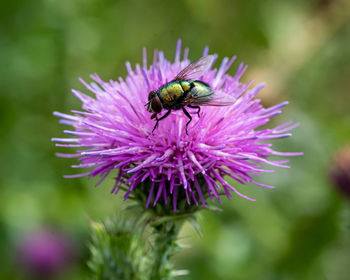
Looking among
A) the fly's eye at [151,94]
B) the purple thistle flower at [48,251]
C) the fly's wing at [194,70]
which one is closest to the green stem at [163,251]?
the fly's eye at [151,94]

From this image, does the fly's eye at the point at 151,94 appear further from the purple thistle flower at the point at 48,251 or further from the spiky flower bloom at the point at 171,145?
the purple thistle flower at the point at 48,251

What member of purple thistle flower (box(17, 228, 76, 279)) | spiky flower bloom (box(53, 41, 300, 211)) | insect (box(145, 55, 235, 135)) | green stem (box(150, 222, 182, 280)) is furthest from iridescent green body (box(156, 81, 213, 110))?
purple thistle flower (box(17, 228, 76, 279))

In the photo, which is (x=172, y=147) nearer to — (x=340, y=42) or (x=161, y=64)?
(x=161, y=64)

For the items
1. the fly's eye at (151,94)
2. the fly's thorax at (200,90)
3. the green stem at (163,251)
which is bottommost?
the green stem at (163,251)

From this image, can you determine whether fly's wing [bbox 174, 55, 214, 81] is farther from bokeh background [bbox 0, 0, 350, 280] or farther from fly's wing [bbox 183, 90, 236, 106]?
bokeh background [bbox 0, 0, 350, 280]

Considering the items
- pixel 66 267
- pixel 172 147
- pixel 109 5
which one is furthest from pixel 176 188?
pixel 109 5

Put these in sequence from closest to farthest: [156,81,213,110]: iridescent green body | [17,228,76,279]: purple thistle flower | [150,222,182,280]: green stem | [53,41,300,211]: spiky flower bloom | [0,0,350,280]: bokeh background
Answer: [53,41,300,211]: spiky flower bloom < [156,81,213,110]: iridescent green body < [150,222,182,280]: green stem < [0,0,350,280]: bokeh background < [17,228,76,279]: purple thistle flower
